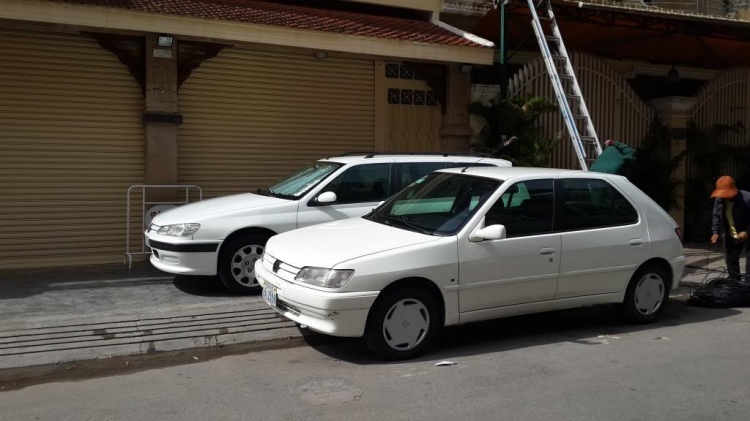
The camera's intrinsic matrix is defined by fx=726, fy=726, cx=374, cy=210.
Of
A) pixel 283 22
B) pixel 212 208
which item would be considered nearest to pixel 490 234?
pixel 212 208

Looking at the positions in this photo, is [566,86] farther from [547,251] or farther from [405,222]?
[405,222]

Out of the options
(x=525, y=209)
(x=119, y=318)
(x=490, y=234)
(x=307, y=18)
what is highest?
(x=307, y=18)

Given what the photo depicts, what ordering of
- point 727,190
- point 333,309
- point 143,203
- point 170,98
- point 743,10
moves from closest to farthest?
1. point 333,309
2. point 727,190
3. point 143,203
4. point 170,98
5. point 743,10

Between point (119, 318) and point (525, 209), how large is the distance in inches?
159

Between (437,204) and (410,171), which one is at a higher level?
(410,171)

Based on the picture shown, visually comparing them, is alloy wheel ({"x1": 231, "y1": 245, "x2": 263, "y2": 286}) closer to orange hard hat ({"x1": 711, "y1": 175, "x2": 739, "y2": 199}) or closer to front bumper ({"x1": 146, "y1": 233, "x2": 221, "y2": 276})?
front bumper ({"x1": 146, "y1": 233, "x2": 221, "y2": 276})

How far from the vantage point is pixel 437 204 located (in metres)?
6.88

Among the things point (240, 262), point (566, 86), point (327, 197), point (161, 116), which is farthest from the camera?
point (566, 86)

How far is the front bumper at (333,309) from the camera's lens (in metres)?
5.79

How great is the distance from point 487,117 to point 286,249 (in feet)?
22.4

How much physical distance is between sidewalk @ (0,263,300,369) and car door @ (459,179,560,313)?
1896 mm

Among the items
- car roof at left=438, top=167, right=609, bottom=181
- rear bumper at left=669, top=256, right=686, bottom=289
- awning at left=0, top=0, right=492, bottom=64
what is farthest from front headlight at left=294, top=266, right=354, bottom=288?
awning at left=0, top=0, right=492, bottom=64

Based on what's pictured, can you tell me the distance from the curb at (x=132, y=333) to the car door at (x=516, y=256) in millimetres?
1881

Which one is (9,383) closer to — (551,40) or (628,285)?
(628,285)
